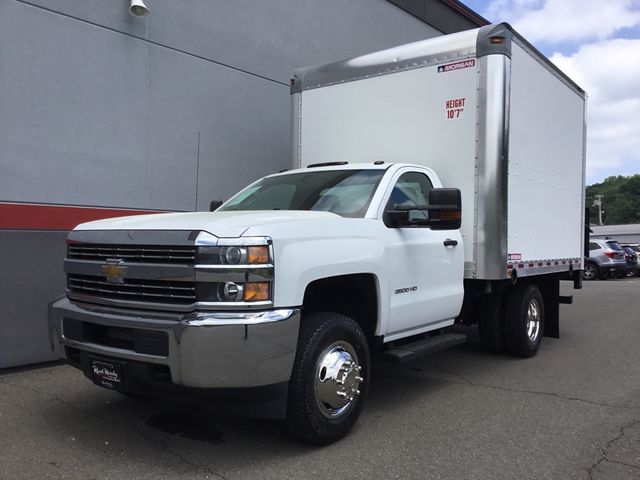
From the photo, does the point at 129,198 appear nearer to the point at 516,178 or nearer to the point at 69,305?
the point at 69,305

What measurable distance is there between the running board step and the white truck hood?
1.31 m

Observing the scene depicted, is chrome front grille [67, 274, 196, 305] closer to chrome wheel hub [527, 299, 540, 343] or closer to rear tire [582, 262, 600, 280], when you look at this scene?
chrome wheel hub [527, 299, 540, 343]

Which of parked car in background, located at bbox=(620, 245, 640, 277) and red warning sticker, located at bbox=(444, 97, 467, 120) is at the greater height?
red warning sticker, located at bbox=(444, 97, 467, 120)

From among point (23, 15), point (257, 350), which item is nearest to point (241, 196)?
point (257, 350)

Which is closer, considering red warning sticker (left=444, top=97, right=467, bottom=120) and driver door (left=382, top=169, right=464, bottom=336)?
driver door (left=382, top=169, right=464, bottom=336)

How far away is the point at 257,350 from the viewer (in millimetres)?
3480

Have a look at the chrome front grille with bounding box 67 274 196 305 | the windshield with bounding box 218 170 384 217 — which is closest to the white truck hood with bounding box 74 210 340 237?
the chrome front grille with bounding box 67 274 196 305

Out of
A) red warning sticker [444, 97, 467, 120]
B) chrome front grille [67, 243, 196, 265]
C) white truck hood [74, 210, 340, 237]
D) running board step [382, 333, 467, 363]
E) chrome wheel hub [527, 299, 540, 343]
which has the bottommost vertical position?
chrome wheel hub [527, 299, 540, 343]

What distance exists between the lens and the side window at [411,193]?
201 inches

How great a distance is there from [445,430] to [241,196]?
292 cm

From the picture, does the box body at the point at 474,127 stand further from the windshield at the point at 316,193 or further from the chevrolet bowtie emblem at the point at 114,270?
the chevrolet bowtie emblem at the point at 114,270

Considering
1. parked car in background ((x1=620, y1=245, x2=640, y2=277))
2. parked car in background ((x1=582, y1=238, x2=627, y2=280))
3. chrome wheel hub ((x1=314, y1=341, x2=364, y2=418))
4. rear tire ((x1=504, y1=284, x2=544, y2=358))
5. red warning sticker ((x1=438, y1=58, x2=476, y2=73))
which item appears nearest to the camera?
chrome wheel hub ((x1=314, y1=341, x2=364, y2=418))

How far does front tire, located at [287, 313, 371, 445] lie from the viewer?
383 cm

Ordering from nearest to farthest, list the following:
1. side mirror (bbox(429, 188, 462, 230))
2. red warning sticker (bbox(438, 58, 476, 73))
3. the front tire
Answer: the front tire → side mirror (bbox(429, 188, 462, 230)) → red warning sticker (bbox(438, 58, 476, 73))
